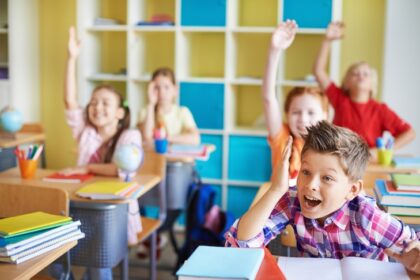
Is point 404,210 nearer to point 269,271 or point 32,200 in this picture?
point 269,271

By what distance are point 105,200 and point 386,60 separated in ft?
8.60

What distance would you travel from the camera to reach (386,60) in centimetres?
468

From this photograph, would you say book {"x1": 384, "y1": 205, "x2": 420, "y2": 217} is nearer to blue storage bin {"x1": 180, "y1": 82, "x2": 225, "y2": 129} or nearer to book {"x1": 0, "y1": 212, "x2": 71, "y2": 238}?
book {"x1": 0, "y1": 212, "x2": 71, "y2": 238}

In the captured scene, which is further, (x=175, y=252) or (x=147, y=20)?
(x=147, y=20)

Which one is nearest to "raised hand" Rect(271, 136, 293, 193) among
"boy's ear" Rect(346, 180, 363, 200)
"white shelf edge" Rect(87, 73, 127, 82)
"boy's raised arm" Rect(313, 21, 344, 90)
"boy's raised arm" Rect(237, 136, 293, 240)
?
"boy's raised arm" Rect(237, 136, 293, 240)

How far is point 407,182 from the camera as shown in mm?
2363

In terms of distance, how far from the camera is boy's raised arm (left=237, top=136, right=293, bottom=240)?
1.76 metres

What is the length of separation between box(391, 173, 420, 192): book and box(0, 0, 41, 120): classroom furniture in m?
3.90

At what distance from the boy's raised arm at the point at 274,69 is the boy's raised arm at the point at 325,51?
1.63 meters

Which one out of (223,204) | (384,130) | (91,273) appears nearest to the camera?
(91,273)

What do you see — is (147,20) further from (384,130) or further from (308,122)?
(308,122)

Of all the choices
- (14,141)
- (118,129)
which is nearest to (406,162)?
(118,129)

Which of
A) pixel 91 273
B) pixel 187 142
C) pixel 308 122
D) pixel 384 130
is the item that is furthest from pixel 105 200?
pixel 384 130

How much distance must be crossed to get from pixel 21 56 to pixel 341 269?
4455mm
